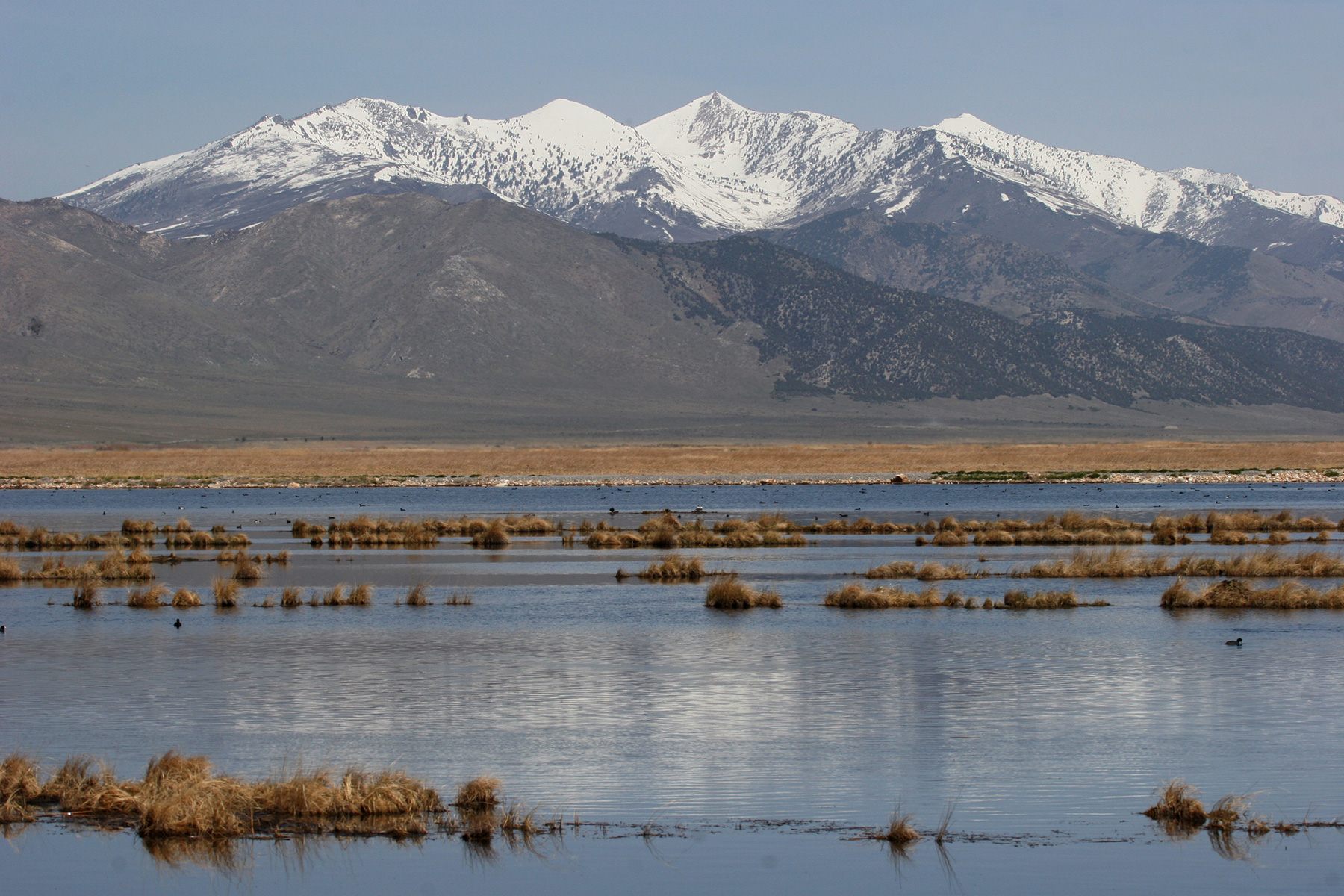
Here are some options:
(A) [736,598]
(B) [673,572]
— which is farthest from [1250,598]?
(B) [673,572]

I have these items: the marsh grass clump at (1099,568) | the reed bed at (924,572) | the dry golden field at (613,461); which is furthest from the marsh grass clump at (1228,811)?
the dry golden field at (613,461)

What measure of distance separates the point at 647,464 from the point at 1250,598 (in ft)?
310

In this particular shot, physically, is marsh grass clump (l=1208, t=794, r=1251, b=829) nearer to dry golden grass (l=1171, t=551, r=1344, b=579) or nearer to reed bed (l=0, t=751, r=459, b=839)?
reed bed (l=0, t=751, r=459, b=839)

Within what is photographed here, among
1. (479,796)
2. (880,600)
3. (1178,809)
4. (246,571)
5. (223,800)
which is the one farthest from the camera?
(246,571)

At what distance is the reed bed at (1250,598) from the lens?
34969 millimetres

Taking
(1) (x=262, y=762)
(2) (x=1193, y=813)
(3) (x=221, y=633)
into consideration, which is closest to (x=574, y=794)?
(1) (x=262, y=762)

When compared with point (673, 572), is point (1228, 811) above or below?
below

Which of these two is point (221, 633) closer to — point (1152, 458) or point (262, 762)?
point (262, 762)

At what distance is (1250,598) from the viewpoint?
35.5m

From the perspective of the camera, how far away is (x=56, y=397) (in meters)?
182

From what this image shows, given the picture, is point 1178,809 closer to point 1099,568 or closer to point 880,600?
point 880,600

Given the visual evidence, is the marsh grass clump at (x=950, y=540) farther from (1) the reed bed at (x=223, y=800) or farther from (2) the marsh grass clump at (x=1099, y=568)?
(1) the reed bed at (x=223, y=800)

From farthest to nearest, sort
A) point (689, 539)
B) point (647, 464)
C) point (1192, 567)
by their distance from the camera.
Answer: point (647, 464), point (689, 539), point (1192, 567)

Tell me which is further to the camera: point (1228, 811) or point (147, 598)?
point (147, 598)
